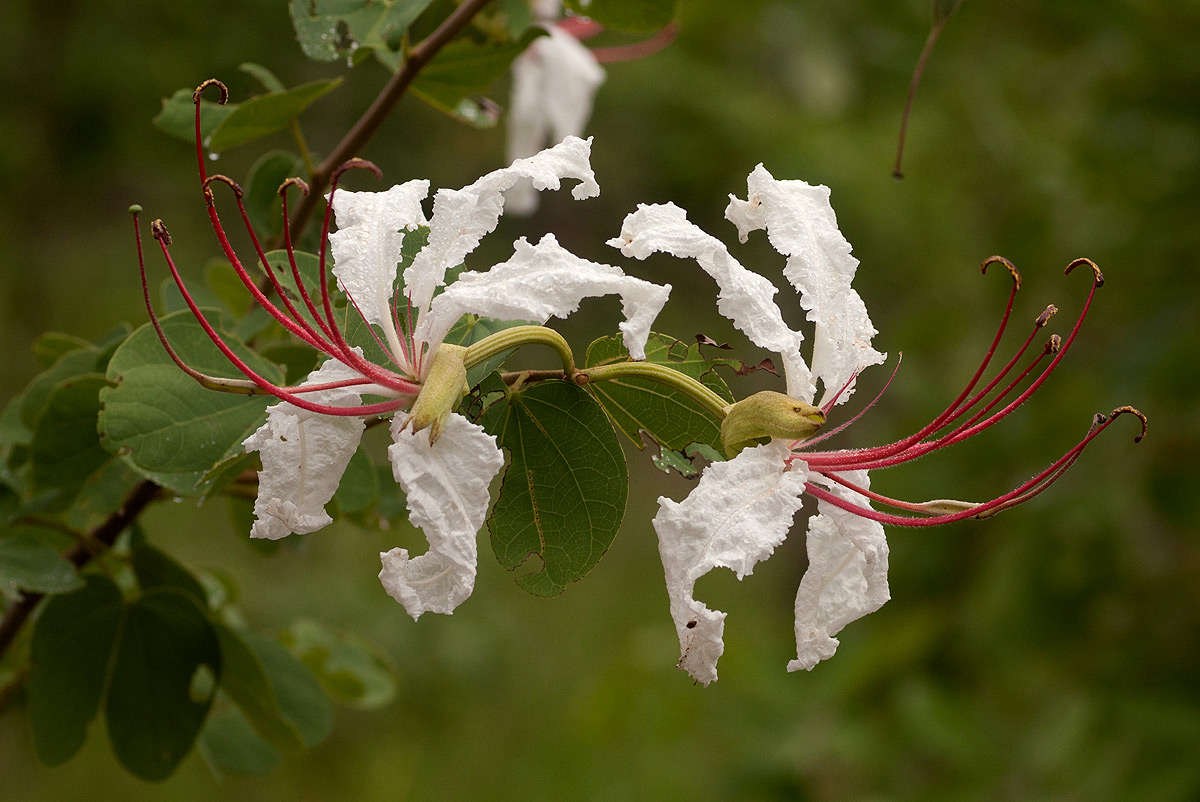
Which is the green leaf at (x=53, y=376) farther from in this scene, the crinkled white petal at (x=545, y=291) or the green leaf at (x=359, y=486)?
the crinkled white petal at (x=545, y=291)

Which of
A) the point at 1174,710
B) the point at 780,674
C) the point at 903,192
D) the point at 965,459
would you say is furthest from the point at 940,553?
the point at 903,192

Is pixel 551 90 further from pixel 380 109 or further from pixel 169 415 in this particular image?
pixel 169 415

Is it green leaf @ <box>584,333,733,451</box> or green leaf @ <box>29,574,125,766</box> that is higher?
green leaf @ <box>584,333,733,451</box>

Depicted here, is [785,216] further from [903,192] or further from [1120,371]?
[903,192]

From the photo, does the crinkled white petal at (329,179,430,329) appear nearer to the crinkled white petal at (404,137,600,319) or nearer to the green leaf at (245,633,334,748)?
the crinkled white petal at (404,137,600,319)

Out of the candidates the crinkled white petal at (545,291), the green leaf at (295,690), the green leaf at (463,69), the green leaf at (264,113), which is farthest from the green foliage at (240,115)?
the green leaf at (295,690)

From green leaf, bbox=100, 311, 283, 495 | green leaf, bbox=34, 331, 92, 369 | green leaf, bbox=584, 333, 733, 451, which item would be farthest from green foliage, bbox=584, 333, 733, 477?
green leaf, bbox=34, 331, 92, 369
